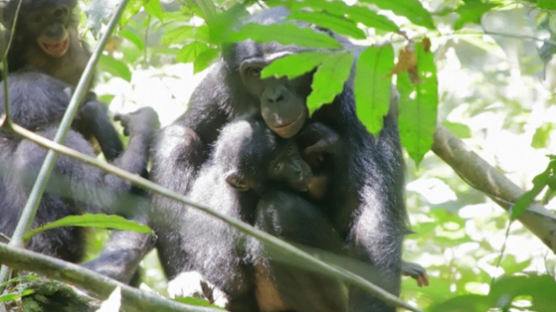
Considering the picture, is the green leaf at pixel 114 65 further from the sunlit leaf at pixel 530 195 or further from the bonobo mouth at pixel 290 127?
the sunlit leaf at pixel 530 195

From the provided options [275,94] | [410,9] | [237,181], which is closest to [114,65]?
[237,181]

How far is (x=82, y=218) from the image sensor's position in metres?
2.28

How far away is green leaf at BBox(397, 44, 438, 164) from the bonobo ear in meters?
1.71

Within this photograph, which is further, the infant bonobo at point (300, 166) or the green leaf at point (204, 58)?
the green leaf at point (204, 58)

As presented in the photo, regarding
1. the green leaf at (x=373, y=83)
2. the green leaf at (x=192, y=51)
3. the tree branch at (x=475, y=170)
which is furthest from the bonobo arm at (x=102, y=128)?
the green leaf at (x=373, y=83)

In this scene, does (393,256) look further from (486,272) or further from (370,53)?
(370,53)

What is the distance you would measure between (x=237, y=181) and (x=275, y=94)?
57 centimetres

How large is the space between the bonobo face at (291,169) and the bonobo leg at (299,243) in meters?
0.08

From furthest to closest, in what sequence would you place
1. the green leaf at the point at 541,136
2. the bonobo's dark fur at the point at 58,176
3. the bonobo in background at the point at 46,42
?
the bonobo in background at the point at 46,42 → the green leaf at the point at 541,136 → the bonobo's dark fur at the point at 58,176

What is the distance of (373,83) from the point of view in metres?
2.38

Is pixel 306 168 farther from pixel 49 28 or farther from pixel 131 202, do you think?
pixel 49 28

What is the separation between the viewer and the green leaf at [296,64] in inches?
93.3

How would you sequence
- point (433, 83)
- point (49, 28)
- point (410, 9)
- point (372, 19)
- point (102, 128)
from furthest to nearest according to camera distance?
point (49, 28), point (102, 128), point (433, 83), point (372, 19), point (410, 9)

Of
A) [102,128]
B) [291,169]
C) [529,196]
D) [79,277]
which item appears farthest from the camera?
[102,128]
